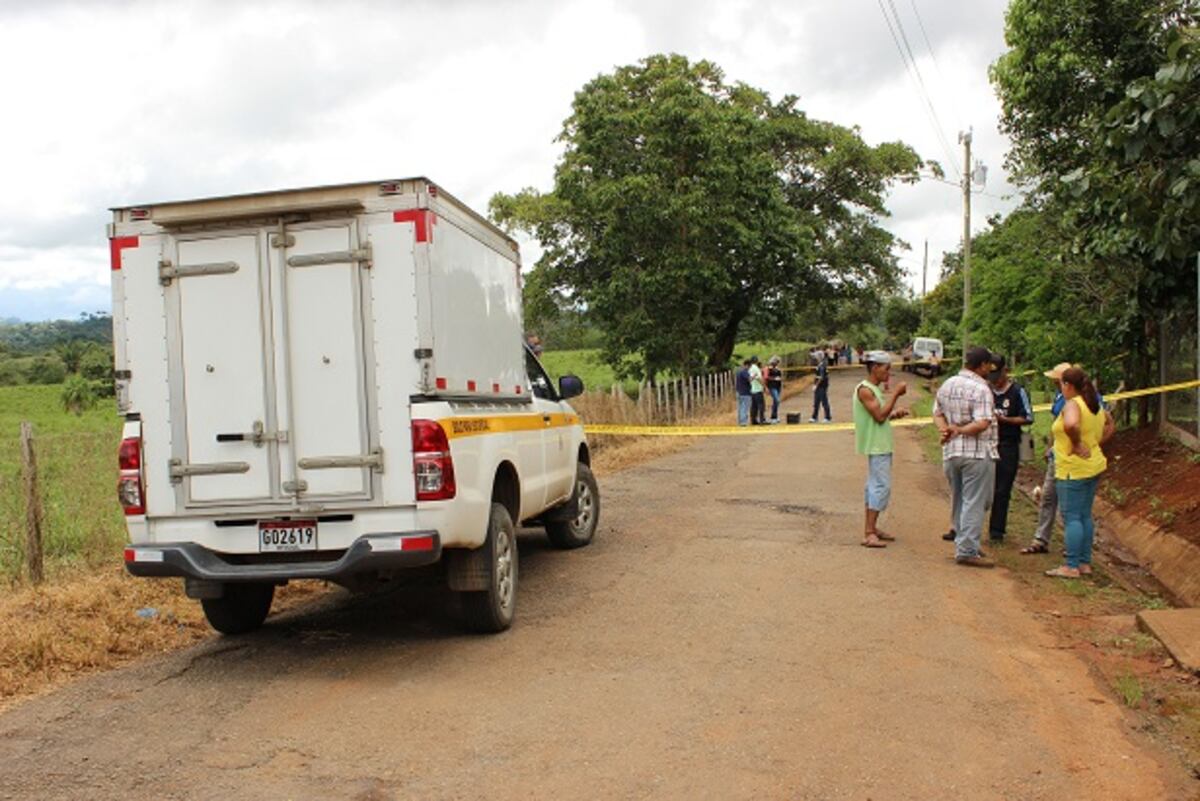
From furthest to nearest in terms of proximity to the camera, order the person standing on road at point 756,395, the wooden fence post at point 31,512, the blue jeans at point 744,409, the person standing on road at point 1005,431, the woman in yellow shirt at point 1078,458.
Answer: the blue jeans at point 744,409, the person standing on road at point 756,395, the person standing on road at point 1005,431, the woman in yellow shirt at point 1078,458, the wooden fence post at point 31,512

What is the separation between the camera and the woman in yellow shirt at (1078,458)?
8.02 meters

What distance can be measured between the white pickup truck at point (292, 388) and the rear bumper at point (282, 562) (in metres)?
0.01

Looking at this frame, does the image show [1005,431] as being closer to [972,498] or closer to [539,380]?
[972,498]

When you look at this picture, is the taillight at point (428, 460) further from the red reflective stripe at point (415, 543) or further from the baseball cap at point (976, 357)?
the baseball cap at point (976, 357)

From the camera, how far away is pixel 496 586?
21.4ft

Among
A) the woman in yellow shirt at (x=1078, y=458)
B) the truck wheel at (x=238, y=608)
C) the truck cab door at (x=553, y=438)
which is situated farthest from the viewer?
the truck cab door at (x=553, y=438)

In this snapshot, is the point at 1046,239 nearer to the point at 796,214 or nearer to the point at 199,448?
the point at 199,448

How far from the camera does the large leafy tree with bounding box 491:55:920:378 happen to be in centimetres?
2773

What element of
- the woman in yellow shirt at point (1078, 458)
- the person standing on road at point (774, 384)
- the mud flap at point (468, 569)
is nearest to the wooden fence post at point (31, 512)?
the mud flap at point (468, 569)

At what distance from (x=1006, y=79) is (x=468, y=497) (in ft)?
34.6

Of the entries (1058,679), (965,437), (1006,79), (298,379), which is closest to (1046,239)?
(1006,79)

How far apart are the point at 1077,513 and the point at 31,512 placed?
7881 mm

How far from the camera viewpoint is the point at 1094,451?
8078 mm

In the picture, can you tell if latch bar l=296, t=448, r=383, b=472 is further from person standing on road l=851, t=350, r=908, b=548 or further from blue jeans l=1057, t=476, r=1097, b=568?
blue jeans l=1057, t=476, r=1097, b=568
